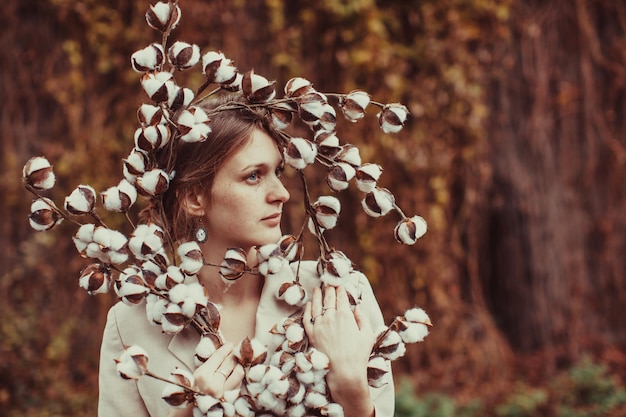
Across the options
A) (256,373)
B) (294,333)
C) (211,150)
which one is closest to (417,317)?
(294,333)

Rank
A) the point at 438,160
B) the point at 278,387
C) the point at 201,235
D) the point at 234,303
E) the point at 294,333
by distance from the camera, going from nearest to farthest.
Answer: the point at 278,387
the point at 294,333
the point at 201,235
the point at 234,303
the point at 438,160

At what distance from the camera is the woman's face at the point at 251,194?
1.63m

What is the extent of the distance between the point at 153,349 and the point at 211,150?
0.50 metres

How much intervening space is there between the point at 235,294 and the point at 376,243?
2251mm

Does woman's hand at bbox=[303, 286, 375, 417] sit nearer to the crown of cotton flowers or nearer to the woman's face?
the crown of cotton flowers

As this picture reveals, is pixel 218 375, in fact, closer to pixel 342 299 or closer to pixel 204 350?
pixel 204 350

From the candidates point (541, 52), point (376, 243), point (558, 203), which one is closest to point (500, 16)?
point (541, 52)

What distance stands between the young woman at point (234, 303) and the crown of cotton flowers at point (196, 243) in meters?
0.03

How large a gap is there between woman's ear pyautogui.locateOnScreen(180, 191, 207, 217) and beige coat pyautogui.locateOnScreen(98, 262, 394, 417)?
247mm

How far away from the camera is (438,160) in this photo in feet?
12.9

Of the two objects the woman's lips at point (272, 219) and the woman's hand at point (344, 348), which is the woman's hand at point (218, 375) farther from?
the woman's lips at point (272, 219)

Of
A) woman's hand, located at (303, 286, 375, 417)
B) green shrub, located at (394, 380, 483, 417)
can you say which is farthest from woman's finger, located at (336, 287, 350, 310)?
green shrub, located at (394, 380, 483, 417)

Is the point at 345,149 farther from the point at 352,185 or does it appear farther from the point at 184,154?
the point at 352,185

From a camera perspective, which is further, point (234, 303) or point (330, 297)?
point (234, 303)
